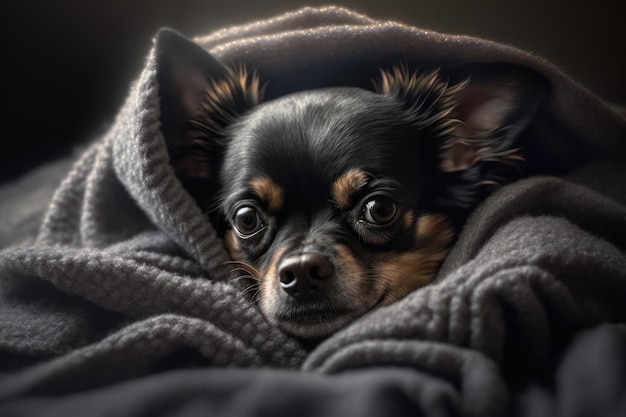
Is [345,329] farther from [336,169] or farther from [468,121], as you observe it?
[468,121]

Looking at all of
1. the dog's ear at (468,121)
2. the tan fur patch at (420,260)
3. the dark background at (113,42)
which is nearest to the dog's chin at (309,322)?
the tan fur patch at (420,260)

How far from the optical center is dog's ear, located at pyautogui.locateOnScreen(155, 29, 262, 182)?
1.25 m

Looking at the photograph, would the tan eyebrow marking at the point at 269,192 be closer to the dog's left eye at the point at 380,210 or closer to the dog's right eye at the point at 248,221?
the dog's right eye at the point at 248,221

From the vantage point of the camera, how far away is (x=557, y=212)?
1.02 meters

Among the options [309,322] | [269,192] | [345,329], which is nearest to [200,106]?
[269,192]

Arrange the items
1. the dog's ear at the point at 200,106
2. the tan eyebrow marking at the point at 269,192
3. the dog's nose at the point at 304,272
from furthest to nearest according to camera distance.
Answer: the dog's ear at the point at 200,106
the tan eyebrow marking at the point at 269,192
the dog's nose at the point at 304,272

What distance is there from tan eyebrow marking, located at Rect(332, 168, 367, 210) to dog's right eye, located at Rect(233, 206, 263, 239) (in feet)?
0.55

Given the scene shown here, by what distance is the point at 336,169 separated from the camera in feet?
3.66

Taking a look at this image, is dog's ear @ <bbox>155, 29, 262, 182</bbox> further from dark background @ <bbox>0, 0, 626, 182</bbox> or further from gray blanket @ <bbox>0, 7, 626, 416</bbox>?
dark background @ <bbox>0, 0, 626, 182</bbox>

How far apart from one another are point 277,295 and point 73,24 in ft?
4.20

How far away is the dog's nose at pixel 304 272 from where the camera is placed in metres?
1.01

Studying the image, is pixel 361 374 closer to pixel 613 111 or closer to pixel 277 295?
pixel 277 295

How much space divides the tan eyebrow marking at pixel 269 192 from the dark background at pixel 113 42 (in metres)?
0.85

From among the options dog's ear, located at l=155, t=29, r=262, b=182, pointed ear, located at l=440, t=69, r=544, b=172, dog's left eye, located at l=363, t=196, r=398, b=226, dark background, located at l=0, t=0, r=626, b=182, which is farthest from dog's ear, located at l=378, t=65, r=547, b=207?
dark background, located at l=0, t=0, r=626, b=182
